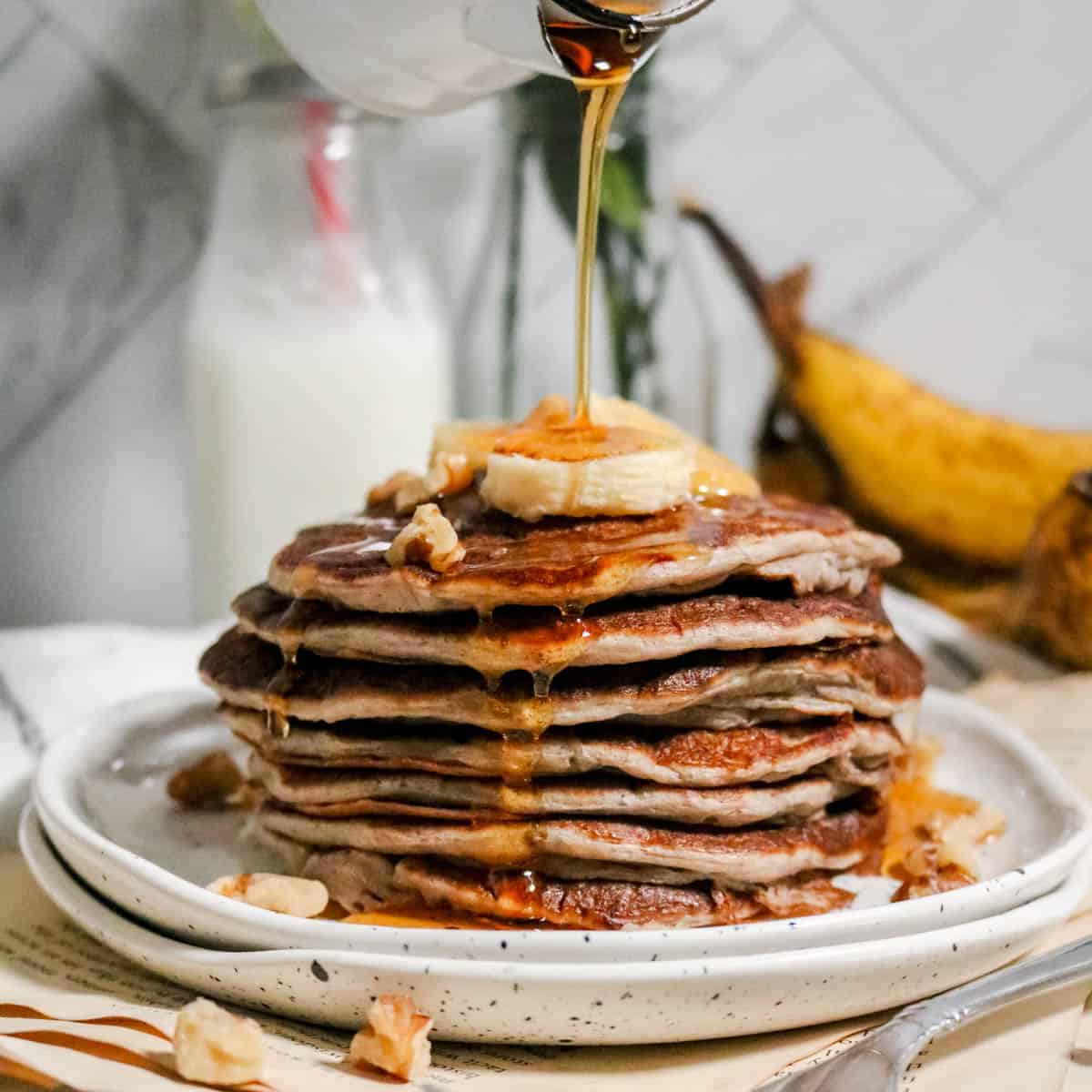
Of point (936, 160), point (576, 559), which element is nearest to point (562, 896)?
point (576, 559)

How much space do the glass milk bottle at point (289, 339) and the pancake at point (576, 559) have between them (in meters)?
1.07

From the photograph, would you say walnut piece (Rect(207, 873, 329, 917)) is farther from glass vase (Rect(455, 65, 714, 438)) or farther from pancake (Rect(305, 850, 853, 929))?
glass vase (Rect(455, 65, 714, 438))

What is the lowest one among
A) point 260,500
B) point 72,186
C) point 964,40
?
point 260,500

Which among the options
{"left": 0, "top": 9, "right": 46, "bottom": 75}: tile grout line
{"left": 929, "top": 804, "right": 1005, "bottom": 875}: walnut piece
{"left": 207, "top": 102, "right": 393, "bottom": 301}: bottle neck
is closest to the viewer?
{"left": 929, "top": 804, "right": 1005, "bottom": 875}: walnut piece

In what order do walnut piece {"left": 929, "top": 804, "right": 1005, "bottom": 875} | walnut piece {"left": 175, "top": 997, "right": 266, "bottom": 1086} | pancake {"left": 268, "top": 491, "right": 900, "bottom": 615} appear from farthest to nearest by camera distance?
1. walnut piece {"left": 929, "top": 804, "right": 1005, "bottom": 875}
2. pancake {"left": 268, "top": 491, "right": 900, "bottom": 615}
3. walnut piece {"left": 175, "top": 997, "right": 266, "bottom": 1086}

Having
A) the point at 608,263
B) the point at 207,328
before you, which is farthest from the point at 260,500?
the point at 608,263

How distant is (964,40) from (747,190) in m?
0.58

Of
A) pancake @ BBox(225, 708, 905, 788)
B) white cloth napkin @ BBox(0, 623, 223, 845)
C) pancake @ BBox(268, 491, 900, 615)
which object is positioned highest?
pancake @ BBox(268, 491, 900, 615)

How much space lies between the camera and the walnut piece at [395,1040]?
3.54 feet

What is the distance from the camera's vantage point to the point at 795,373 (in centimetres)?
288

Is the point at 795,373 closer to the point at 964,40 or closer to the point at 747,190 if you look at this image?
the point at 747,190

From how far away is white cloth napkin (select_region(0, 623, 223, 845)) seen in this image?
6.89 ft

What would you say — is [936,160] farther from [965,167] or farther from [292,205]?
[292,205]

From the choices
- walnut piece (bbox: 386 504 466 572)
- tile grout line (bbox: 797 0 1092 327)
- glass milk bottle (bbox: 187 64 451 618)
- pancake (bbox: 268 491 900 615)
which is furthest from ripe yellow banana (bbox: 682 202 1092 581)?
walnut piece (bbox: 386 504 466 572)
